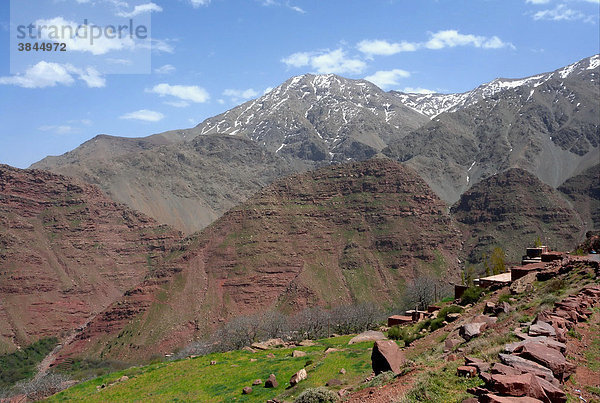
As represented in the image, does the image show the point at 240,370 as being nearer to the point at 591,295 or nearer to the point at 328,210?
the point at 591,295

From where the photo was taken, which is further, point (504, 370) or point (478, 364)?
point (478, 364)

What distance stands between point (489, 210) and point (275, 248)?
87.1m

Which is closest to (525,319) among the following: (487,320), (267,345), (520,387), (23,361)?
(487,320)

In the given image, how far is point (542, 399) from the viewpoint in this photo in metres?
10.3

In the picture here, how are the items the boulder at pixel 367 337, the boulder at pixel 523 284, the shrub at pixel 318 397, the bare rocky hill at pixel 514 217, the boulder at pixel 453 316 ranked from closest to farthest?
the shrub at pixel 318 397
the boulder at pixel 523 284
the boulder at pixel 453 316
the boulder at pixel 367 337
the bare rocky hill at pixel 514 217

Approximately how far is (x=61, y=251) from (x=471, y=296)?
5745 inches

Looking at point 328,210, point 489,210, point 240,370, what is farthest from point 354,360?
point 489,210

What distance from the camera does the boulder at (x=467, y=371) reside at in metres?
12.5

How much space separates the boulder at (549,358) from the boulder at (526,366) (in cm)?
34

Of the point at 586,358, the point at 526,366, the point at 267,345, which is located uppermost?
the point at 526,366

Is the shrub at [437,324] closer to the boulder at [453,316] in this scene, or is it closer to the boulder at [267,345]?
the boulder at [453,316]

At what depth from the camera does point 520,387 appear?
402 inches

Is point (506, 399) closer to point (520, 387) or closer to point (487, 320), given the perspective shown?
point (520, 387)

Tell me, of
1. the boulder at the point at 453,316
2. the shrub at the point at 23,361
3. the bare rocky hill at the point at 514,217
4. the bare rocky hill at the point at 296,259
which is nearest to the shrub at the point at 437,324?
the boulder at the point at 453,316
